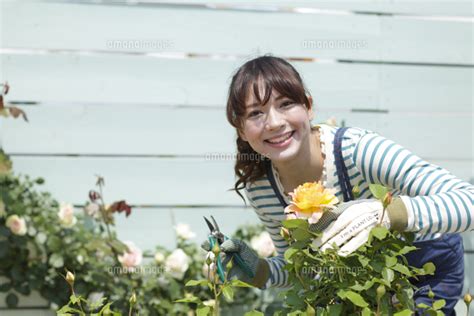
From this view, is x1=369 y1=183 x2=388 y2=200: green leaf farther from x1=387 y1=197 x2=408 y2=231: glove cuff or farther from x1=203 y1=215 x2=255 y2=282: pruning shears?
x1=203 y1=215 x2=255 y2=282: pruning shears

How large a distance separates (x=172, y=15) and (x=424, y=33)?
1050mm

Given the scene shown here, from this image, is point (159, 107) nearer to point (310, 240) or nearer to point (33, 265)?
point (33, 265)

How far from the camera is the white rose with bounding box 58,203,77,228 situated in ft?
9.26

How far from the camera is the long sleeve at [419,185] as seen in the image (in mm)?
1525

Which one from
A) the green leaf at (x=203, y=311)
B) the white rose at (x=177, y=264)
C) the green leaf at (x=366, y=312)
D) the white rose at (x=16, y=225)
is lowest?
the white rose at (x=177, y=264)

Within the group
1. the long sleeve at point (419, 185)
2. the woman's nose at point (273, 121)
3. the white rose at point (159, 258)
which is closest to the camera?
the long sleeve at point (419, 185)

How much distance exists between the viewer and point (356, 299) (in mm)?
1254

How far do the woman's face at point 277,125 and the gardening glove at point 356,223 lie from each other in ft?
1.27

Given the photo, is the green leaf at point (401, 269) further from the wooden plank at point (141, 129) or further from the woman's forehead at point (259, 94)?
the wooden plank at point (141, 129)

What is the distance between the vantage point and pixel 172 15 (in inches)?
117

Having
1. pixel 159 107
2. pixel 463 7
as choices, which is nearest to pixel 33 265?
pixel 159 107

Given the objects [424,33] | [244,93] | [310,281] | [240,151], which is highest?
[424,33]

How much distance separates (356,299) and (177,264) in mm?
1682

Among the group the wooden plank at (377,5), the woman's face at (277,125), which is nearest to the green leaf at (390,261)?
the woman's face at (277,125)
